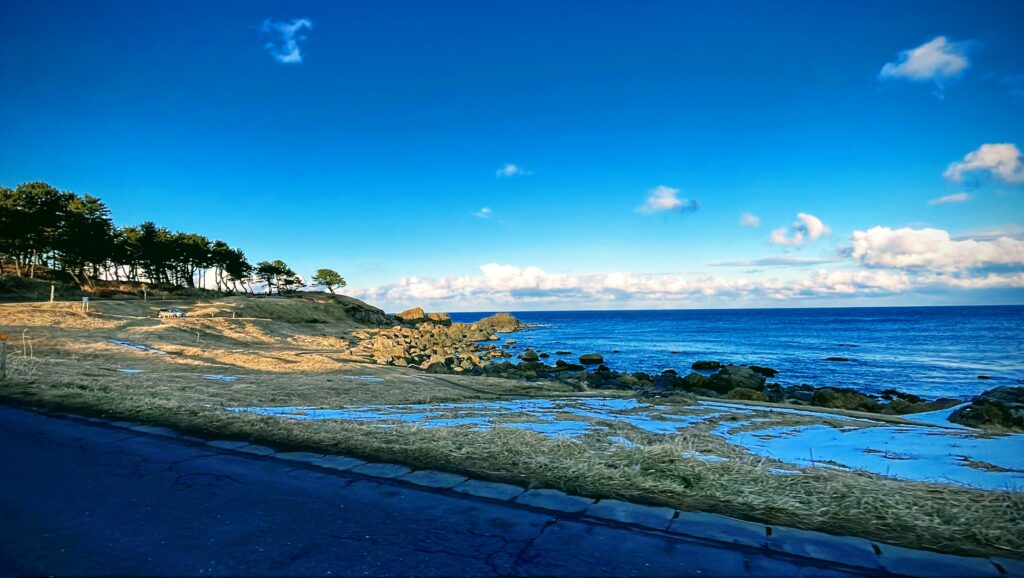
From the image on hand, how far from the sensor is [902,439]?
9852mm

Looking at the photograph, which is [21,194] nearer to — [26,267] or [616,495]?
[26,267]

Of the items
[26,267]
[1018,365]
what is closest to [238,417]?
[1018,365]

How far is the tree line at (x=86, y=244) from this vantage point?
178ft

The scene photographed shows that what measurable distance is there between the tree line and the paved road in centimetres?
6664

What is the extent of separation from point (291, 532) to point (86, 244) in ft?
235

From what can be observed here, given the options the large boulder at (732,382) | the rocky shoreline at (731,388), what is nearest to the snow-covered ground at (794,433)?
the rocky shoreline at (731,388)

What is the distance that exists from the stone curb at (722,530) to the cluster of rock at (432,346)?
23.6 meters

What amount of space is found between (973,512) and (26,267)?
9028 cm

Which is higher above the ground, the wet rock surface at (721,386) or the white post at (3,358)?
the white post at (3,358)

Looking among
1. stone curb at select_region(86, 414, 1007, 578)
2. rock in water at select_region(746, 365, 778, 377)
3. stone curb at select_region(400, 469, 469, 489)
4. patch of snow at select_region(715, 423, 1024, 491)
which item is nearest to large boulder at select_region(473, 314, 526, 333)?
rock in water at select_region(746, 365, 778, 377)

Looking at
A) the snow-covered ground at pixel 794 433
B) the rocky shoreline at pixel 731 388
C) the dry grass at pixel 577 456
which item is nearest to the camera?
the dry grass at pixel 577 456

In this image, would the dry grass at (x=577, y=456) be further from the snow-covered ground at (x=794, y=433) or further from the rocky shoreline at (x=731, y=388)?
the rocky shoreline at (x=731, y=388)

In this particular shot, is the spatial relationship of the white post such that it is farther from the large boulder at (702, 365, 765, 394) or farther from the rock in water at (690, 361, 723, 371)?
the rock in water at (690, 361, 723, 371)

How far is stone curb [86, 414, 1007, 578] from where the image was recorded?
3570 millimetres
